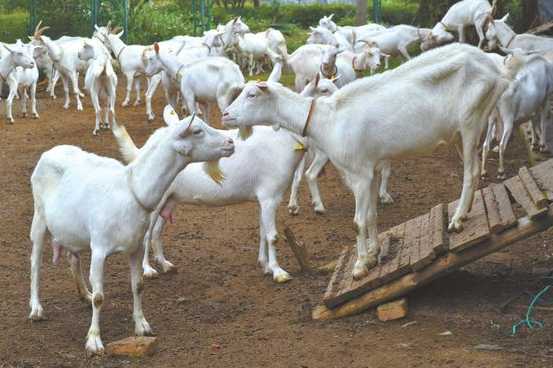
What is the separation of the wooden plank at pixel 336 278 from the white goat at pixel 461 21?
12.6 metres

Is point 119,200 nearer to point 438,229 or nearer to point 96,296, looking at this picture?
point 96,296

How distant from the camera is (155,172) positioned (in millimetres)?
6910

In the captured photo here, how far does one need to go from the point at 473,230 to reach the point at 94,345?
288 cm

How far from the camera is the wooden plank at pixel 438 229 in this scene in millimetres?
7148

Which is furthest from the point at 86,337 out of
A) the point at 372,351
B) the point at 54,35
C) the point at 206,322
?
the point at 54,35

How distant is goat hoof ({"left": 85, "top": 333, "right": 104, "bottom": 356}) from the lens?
22.2 feet

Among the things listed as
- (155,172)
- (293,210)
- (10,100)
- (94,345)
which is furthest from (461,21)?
(94,345)

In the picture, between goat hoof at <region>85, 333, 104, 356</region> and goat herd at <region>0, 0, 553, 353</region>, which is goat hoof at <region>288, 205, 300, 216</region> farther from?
goat hoof at <region>85, 333, 104, 356</region>

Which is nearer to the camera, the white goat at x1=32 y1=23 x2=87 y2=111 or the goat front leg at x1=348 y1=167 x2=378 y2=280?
the goat front leg at x1=348 y1=167 x2=378 y2=280

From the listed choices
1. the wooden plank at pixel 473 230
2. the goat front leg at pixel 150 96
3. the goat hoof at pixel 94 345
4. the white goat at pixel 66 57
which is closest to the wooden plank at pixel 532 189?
the wooden plank at pixel 473 230

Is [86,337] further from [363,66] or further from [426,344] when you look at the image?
[363,66]

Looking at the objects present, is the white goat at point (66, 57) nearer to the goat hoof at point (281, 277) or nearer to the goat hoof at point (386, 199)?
the goat hoof at point (386, 199)

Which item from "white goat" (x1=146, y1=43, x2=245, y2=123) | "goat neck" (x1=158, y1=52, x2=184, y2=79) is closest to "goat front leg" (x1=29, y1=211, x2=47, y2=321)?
"white goat" (x1=146, y1=43, x2=245, y2=123)

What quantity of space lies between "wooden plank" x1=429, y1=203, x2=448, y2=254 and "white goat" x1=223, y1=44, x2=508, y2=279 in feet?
0.45
